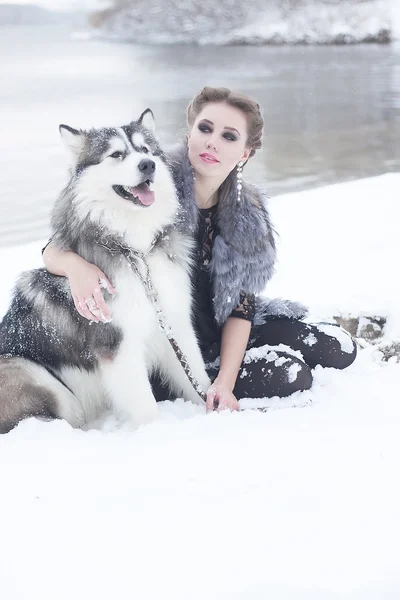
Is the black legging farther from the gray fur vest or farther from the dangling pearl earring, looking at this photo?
the dangling pearl earring

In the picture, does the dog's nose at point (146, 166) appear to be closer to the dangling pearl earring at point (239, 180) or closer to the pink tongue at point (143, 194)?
the pink tongue at point (143, 194)

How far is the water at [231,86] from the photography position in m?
7.76

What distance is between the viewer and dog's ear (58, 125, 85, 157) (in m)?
2.07

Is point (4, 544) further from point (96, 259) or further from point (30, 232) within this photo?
point (30, 232)

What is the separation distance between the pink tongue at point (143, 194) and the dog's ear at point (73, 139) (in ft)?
0.83

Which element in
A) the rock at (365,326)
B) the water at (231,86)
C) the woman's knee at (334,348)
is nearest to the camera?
the woman's knee at (334,348)

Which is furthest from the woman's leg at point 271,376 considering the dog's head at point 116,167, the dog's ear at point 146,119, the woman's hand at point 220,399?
the dog's ear at point 146,119

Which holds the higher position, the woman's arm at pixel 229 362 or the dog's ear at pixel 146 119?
the dog's ear at pixel 146 119

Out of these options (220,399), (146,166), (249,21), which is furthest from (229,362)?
(249,21)

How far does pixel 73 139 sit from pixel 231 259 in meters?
0.72

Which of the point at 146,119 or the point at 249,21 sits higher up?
the point at 249,21

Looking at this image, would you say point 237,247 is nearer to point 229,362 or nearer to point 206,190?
point 206,190

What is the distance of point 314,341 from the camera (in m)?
2.54

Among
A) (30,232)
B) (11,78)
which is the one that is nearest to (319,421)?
(30,232)
